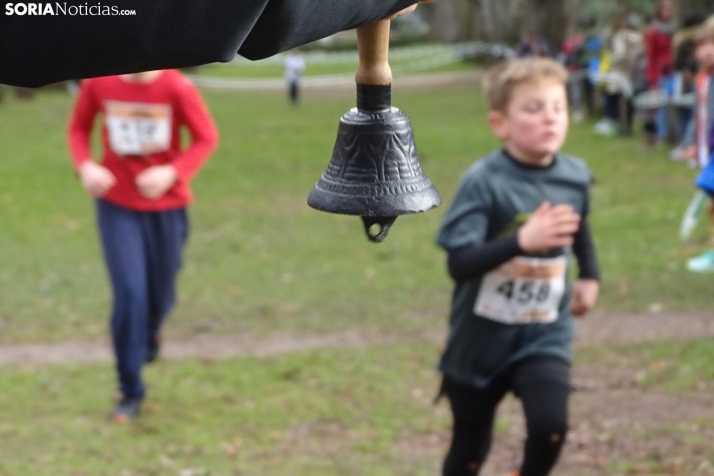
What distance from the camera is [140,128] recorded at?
5375 millimetres

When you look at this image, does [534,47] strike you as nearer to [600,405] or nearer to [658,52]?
[658,52]

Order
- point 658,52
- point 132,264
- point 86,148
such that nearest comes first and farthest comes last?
point 132,264, point 86,148, point 658,52

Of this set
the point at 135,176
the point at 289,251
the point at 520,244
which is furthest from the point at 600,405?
the point at 289,251

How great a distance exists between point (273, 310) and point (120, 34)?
7.10m

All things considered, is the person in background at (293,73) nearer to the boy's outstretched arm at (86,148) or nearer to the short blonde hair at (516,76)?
the boy's outstretched arm at (86,148)

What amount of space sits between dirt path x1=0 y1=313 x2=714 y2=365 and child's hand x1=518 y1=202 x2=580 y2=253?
3.56 meters

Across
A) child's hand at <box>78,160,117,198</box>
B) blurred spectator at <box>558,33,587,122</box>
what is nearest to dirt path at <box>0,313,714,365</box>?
child's hand at <box>78,160,117,198</box>

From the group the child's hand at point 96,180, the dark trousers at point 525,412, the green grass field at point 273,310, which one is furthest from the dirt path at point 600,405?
the child's hand at point 96,180

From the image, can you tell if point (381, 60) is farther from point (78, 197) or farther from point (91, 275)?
point (78, 197)

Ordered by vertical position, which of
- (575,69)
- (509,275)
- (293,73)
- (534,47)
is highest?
(534,47)

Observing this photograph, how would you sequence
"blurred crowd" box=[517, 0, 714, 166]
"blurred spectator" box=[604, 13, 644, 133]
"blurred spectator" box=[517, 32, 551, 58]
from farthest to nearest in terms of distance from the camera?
"blurred spectator" box=[517, 32, 551, 58]
"blurred spectator" box=[604, 13, 644, 133]
"blurred crowd" box=[517, 0, 714, 166]

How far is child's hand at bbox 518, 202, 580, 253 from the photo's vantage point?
344 cm

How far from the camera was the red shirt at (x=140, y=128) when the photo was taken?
211 inches

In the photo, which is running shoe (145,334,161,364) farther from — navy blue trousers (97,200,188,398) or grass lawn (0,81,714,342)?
grass lawn (0,81,714,342)
